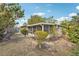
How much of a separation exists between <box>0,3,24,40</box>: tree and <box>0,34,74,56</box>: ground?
0.10 m

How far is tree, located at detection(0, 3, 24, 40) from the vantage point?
5.14ft

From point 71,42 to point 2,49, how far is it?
73 centimetres

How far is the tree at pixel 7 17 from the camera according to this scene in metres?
1.57

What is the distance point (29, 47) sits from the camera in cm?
157

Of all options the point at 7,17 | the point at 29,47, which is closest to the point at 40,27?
the point at 29,47

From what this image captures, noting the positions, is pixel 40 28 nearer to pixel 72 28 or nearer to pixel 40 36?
pixel 40 36

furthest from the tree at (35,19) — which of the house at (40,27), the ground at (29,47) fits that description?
the ground at (29,47)

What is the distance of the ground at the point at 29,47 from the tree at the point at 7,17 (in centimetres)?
10

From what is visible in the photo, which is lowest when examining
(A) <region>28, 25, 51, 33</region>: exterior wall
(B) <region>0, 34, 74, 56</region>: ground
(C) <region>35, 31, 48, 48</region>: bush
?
(B) <region>0, 34, 74, 56</region>: ground

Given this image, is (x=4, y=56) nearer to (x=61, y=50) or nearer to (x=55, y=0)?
(x=61, y=50)

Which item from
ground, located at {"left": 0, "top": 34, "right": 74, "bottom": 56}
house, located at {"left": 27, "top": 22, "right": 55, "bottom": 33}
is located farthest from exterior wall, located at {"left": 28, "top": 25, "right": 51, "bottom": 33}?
ground, located at {"left": 0, "top": 34, "right": 74, "bottom": 56}

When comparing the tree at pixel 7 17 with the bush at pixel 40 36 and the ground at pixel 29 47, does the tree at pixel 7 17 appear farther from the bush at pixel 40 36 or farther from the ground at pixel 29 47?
the bush at pixel 40 36

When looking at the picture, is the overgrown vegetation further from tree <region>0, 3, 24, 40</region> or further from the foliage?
tree <region>0, 3, 24, 40</region>

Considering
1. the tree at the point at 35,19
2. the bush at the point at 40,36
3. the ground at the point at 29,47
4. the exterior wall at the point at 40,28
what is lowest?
the ground at the point at 29,47
